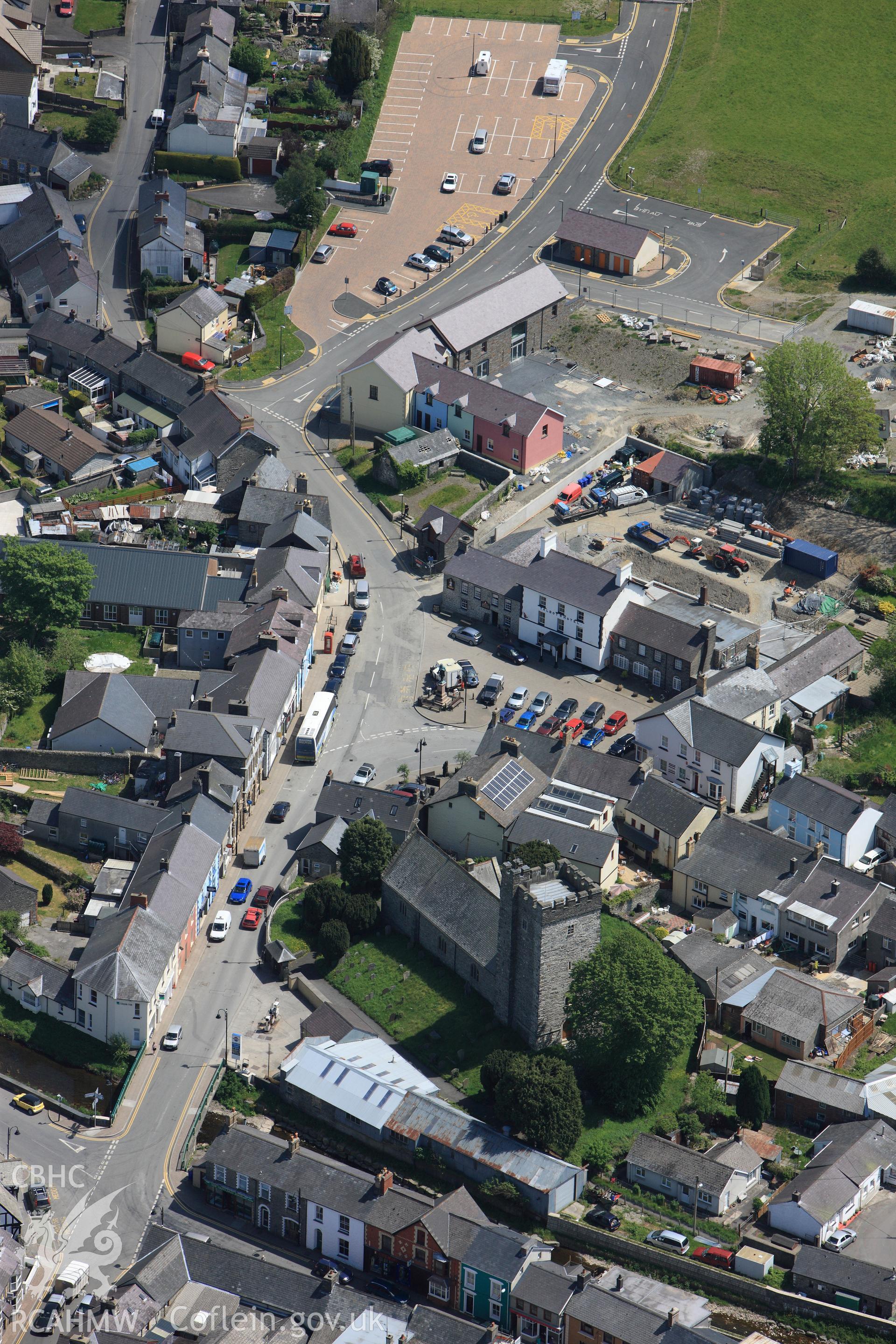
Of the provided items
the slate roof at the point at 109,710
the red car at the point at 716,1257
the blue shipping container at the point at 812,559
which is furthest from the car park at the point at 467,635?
the red car at the point at 716,1257

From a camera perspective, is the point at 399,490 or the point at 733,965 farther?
the point at 399,490

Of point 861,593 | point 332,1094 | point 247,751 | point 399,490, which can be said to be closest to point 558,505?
point 399,490

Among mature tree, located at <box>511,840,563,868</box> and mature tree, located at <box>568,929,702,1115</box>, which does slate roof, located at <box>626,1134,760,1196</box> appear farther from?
mature tree, located at <box>511,840,563,868</box>

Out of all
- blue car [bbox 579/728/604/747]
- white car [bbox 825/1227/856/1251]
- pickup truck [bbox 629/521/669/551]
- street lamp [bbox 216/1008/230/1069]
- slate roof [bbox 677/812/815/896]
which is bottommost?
street lamp [bbox 216/1008/230/1069]

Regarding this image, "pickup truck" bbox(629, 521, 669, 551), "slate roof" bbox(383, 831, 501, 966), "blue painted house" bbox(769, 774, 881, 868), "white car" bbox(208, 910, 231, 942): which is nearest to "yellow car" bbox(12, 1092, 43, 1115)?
"white car" bbox(208, 910, 231, 942)

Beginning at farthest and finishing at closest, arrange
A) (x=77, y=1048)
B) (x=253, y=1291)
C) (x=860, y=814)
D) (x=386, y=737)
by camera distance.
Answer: (x=386, y=737) < (x=860, y=814) < (x=77, y=1048) < (x=253, y=1291)

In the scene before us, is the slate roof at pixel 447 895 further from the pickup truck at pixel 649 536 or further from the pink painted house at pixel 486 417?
the pink painted house at pixel 486 417

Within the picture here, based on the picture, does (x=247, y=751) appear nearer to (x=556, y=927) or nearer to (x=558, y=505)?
(x=556, y=927)
